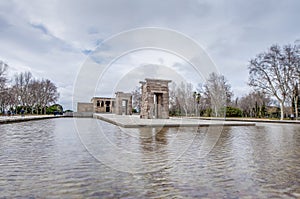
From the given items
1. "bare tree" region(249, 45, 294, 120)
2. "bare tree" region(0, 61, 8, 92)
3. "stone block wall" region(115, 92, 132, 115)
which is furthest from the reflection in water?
"bare tree" region(0, 61, 8, 92)

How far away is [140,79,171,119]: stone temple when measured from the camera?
1895cm

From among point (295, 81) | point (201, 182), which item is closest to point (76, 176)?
point (201, 182)

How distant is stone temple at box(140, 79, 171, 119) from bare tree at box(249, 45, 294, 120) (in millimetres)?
14308

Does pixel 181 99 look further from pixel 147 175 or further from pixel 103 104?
pixel 147 175

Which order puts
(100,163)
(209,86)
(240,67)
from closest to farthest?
(100,163) → (240,67) → (209,86)

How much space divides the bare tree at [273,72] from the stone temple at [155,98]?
14.3m

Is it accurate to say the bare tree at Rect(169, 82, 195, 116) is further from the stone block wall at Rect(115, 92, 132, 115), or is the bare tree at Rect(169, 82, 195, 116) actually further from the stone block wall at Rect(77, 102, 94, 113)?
the stone block wall at Rect(77, 102, 94, 113)

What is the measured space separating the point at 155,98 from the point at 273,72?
16.8 metres

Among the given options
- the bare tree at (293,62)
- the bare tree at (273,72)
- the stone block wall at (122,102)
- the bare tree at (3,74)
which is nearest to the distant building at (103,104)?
the stone block wall at (122,102)

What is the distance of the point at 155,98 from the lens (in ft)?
66.3

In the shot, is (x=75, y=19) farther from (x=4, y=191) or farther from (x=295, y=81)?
(x=295, y=81)

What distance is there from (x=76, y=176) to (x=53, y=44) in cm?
1497

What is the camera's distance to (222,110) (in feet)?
102

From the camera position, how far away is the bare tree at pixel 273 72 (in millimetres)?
25186
